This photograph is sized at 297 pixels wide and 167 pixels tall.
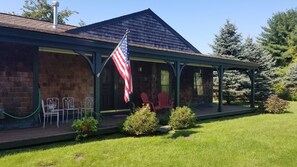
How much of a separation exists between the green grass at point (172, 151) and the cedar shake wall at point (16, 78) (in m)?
1.91

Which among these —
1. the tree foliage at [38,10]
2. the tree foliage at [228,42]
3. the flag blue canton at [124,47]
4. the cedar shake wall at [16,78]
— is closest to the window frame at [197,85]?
the tree foliage at [228,42]

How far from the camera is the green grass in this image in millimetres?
4891

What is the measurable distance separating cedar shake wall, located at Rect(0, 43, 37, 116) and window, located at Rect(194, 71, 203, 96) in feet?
29.1

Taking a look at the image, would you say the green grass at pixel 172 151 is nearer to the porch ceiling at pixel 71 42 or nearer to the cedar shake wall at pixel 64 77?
the porch ceiling at pixel 71 42

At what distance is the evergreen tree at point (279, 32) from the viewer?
32812mm

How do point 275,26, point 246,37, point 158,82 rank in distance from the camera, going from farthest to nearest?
1. point 275,26
2. point 246,37
3. point 158,82

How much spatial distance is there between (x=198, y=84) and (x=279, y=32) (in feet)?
82.4

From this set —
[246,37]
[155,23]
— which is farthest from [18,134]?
[246,37]

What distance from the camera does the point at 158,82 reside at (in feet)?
39.6

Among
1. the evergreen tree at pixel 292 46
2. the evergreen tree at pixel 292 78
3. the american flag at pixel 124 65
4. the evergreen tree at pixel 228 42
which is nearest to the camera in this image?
the american flag at pixel 124 65

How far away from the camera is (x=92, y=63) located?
695 cm

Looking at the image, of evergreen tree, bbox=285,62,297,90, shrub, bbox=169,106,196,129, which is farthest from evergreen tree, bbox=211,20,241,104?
shrub, bbox=169,106,196,129

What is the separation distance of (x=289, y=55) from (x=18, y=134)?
31868 mm

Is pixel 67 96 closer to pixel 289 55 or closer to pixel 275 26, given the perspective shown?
pixel 289 55
